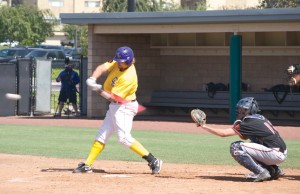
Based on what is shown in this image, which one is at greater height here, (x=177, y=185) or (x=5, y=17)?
(x=5, y=17)

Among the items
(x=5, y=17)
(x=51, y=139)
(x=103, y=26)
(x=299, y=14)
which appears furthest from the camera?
(x=5, y=17)

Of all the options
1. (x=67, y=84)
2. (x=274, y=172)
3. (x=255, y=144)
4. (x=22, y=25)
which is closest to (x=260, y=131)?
(x=255, y=144)

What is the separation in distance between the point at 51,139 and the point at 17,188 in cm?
818

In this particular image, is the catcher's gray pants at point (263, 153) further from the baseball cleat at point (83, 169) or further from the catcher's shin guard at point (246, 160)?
the baseball cleat at point (83, 169)

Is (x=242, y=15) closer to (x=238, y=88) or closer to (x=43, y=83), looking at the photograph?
(x=238, y=88)

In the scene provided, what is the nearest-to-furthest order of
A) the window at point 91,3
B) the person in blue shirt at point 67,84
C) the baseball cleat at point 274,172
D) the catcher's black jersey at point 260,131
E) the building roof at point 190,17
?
the catcher's black jersey at point 260,131
the baseball cleat at point 274,172
the building roof at point 190,17
the person in blue shirt at point 67,84
the window at point 91,3

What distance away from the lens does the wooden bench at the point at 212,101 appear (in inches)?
990

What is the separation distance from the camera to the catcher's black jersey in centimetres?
1127

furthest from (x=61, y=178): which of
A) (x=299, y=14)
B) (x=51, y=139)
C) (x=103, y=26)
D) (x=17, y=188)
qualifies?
(x=103, y=26)

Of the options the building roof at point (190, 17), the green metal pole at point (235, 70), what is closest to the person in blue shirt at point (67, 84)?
the building roof at point (190, 17)

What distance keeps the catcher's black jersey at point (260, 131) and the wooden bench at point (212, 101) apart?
13.5m

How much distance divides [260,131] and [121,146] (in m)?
6.62

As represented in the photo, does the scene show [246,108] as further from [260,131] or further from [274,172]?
[274,172]

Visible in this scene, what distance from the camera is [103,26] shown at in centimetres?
2622
